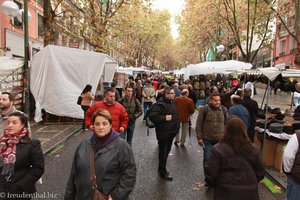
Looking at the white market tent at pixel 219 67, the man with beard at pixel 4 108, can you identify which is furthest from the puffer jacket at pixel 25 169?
the white market tent at pixel 219 67

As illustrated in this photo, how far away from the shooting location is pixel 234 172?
121 inches

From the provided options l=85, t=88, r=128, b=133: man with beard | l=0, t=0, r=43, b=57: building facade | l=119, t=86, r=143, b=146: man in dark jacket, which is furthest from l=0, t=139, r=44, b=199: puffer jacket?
l=0, t=0, r=43, b=57: building facade

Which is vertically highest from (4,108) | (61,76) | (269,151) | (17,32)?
(17,32)

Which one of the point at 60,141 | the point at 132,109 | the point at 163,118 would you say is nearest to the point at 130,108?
the point at 132,109

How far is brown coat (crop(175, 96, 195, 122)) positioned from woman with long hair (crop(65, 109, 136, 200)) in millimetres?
5164

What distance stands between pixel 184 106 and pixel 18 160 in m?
5.41

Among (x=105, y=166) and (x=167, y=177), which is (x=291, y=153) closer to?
(x=105, y=166)

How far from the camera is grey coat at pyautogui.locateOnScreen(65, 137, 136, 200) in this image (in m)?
2.77

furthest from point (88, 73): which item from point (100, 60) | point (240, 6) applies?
point (240, 6)

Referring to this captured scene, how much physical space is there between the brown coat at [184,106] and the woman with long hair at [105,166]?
16.9ft

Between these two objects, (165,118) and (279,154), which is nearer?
(165,118)

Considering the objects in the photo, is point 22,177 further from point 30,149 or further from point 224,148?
point 224,148

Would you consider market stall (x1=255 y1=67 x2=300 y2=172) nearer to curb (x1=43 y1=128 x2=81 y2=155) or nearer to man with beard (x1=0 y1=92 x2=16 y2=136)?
man with beard (x1=0 y1=92 x2=16 y2=136)

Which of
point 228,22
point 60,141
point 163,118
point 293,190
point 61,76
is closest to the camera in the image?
point 293,190
